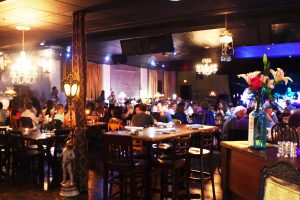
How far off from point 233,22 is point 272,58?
888 centimetres

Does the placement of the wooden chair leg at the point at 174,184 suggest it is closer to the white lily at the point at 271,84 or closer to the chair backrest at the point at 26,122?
the white lily at the point at 271,84

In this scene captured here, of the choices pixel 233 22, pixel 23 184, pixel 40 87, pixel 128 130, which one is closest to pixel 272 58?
pixel 233 22

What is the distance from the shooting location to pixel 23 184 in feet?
18.6

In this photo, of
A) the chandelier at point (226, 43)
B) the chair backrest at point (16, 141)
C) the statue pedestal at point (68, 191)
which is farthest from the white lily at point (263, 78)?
the chair backrest at point (16, 141)

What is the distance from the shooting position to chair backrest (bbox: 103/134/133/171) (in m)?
4.11

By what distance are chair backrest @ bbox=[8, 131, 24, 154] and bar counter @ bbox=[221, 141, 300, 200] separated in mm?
4046

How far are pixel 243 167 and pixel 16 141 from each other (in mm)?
4596

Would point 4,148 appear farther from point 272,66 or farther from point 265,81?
point 272,66

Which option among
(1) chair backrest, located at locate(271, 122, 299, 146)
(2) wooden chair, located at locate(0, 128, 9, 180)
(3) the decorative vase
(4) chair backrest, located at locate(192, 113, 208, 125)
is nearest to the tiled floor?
(2) wooden chair, located at locate(0, 128, 9, 180)

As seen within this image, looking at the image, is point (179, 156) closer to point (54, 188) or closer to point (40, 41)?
point (54, 188)

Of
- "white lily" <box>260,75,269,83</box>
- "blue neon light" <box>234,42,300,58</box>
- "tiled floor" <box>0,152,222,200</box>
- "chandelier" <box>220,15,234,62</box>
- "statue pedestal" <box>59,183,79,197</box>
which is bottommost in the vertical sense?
"tiled floor" <box>0,152,222,200</box>

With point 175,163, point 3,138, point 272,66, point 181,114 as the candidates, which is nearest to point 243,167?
point 175,163

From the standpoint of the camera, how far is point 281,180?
5.55 ft

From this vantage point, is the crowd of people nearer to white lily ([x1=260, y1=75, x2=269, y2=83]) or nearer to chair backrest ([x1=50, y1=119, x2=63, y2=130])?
chair backrest ([x1=50, y1=119, x2=63, y2=130])
